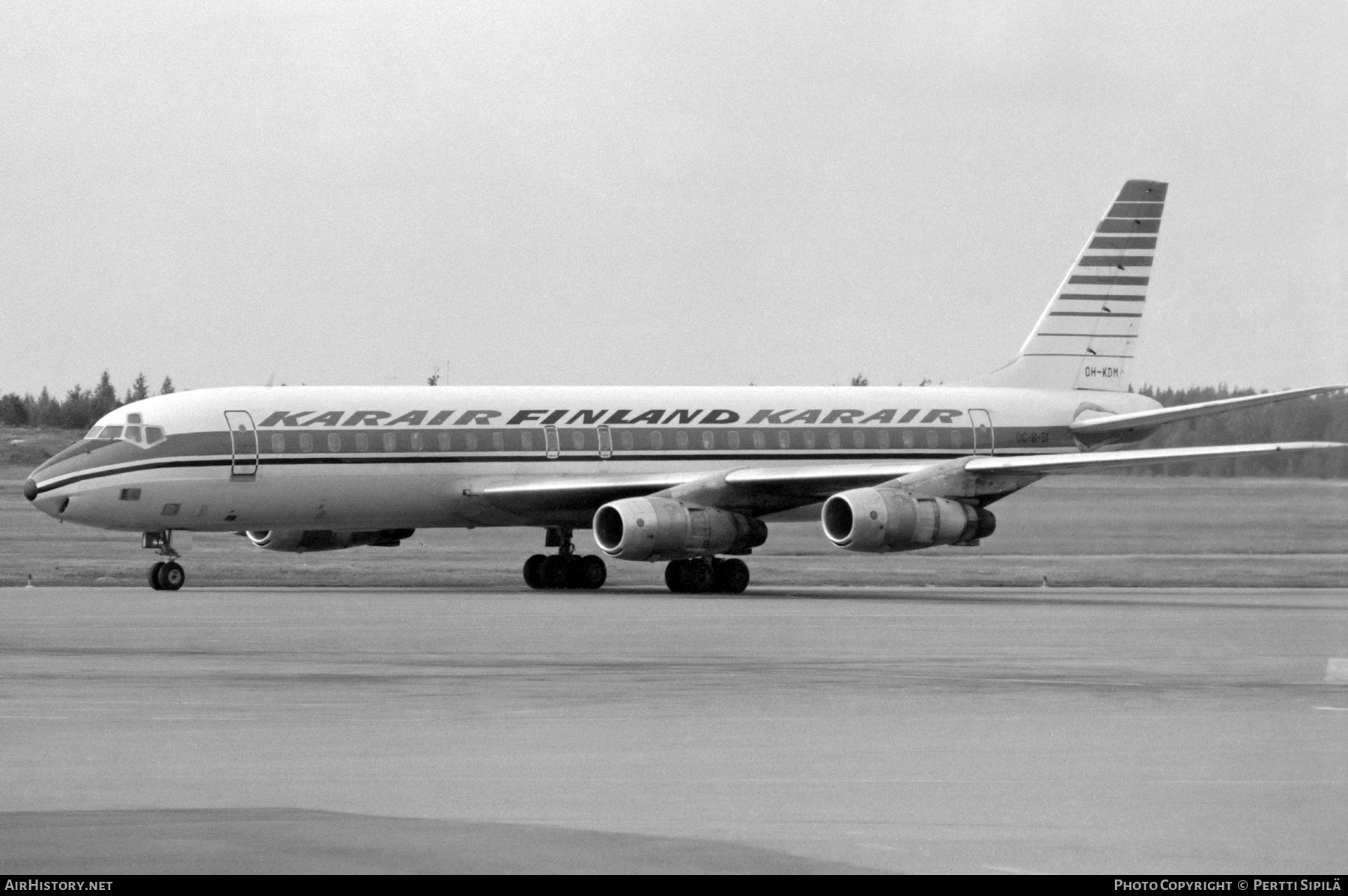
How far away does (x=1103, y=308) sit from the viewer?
148 ft

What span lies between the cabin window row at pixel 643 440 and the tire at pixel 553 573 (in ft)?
6.50

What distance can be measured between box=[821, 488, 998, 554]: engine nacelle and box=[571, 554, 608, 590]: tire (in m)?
5.02

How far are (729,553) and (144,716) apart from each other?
22.8 m

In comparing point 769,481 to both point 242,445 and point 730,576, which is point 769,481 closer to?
point 730,576

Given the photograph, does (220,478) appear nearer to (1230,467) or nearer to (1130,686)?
(1230,467)

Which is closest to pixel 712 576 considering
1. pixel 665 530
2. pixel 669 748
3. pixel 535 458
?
pixel 665 530

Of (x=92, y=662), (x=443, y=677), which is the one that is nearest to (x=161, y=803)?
(x=443, y=677)

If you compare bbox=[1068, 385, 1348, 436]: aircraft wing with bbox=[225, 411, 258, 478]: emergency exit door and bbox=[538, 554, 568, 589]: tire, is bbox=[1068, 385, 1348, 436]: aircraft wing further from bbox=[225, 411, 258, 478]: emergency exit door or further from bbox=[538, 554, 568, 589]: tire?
bbox=[225, 411, 258, 478]: emergency exit door

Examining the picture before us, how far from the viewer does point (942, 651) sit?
71.1ft

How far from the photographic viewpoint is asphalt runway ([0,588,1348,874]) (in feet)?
31.8

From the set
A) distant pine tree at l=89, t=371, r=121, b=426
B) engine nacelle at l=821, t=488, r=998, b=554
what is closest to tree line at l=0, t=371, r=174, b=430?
distant pine tree at l=89, t=371, r=121, b=426

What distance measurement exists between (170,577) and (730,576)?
29.6 ft

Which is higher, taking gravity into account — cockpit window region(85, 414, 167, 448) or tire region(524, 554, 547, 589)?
cockpit window region(85, 414, 167, 448)

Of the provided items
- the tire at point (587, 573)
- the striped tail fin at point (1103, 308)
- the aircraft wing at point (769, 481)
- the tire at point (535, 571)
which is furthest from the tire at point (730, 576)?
the striped tail fin at point (1103, 308)
